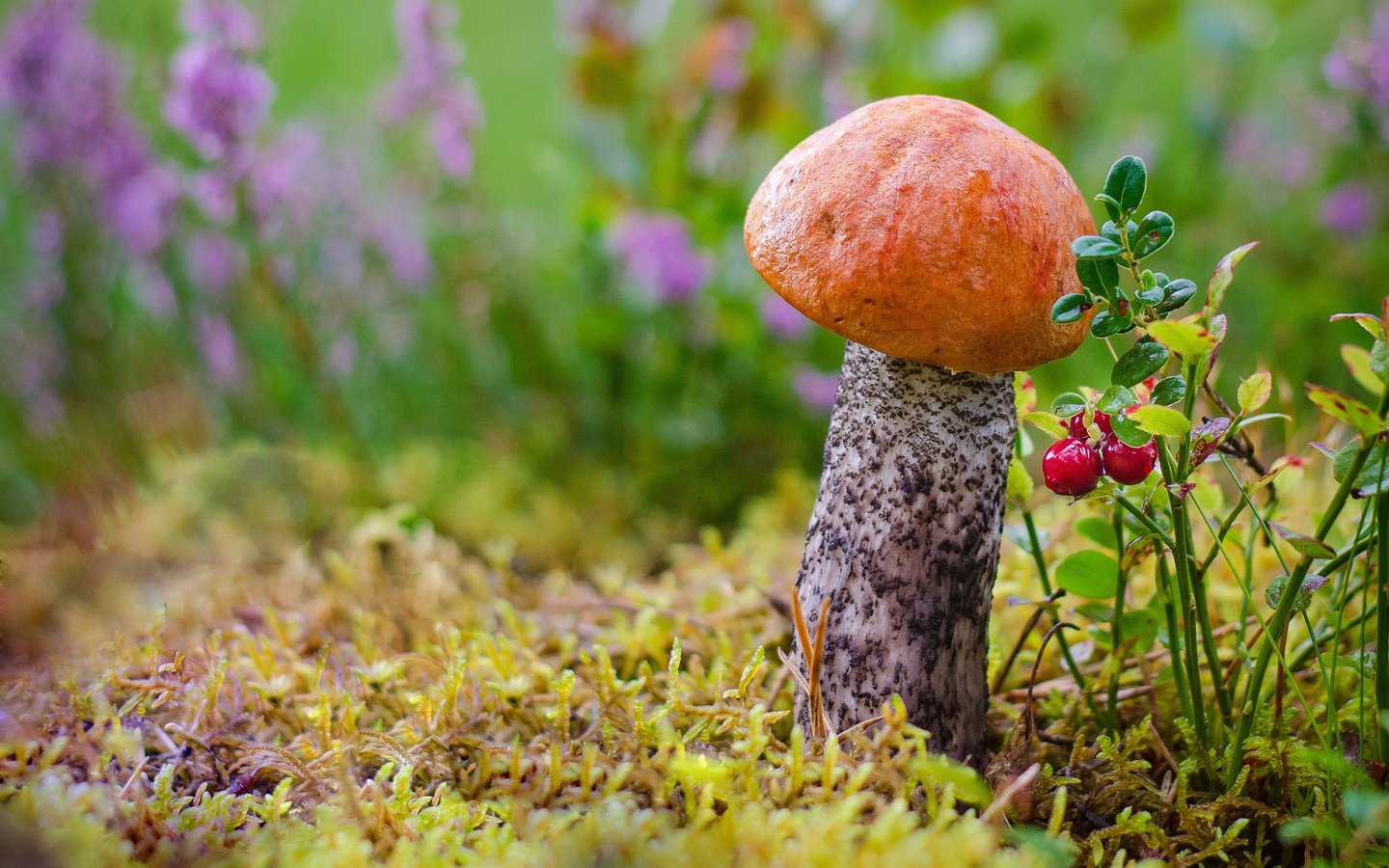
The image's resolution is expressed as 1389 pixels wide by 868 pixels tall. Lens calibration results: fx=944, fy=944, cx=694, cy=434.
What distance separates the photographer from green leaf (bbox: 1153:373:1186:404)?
733mm

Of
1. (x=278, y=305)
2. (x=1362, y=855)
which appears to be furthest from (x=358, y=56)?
(x=1362, y=855)

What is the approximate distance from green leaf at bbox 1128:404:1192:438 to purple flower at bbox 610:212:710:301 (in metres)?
1.42

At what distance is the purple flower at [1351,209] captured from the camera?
2504 millimetres

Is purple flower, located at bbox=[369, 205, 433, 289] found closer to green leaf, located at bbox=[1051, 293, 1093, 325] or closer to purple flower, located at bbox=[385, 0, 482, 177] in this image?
purple flower, located at bbox=[385, 0, 482, 177]

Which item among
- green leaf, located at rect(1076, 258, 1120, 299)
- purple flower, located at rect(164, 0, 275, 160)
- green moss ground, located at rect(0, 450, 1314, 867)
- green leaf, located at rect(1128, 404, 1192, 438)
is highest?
purple flower, located at rect(164, 0, 275, 160)

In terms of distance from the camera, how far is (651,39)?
2344 mm

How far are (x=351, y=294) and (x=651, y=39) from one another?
1022 millimetres

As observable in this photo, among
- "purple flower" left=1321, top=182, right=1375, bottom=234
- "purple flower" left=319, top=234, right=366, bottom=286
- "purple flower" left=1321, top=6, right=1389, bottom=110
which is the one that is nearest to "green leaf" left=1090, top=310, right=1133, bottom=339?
"purple flower" left=1321, top=6, right=1389, bottom=110

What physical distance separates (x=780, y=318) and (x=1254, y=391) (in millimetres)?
1412

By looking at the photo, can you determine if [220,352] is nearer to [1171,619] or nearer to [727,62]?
[727,62]

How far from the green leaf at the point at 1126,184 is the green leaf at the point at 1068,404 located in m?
0.14

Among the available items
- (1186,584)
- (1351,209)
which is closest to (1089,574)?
(1186,584)

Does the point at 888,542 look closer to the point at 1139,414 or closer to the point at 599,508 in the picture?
the point at 1139,414

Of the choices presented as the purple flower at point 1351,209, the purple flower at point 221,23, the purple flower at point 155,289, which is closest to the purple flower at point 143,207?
the purple flower at point 155,289
